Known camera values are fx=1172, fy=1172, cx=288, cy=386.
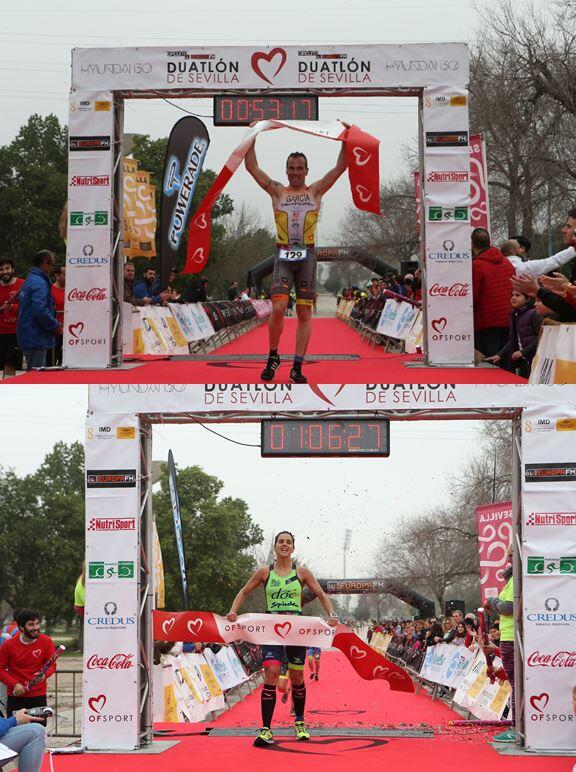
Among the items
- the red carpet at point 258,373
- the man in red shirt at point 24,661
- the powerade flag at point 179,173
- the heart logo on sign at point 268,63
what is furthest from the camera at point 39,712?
the powerade flag at point 179,173

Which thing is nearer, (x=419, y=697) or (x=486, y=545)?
(x=486, y=545)

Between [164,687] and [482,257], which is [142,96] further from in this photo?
[164,687]

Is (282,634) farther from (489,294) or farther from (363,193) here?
(489,294)

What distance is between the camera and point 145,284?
2184cm

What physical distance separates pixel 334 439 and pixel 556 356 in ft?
7.16

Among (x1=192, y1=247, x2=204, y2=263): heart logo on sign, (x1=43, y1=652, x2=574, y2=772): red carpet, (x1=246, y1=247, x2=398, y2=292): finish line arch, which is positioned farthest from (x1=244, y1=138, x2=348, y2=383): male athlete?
(x1=246, y1=247, x2=398, y2=292): finish line arch

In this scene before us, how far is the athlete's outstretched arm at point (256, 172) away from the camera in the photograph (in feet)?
37.5

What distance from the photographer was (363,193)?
11758 millimetres

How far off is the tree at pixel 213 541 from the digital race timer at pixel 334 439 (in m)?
22.1

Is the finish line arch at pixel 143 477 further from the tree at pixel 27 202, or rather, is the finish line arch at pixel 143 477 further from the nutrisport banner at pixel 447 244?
the tree at pixel 27 202

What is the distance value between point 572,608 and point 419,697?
1046 centimetres

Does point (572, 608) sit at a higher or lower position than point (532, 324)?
lower

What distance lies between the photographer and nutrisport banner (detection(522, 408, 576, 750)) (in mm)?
9914

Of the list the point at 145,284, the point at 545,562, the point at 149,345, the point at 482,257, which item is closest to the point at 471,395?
the point at 545,562
